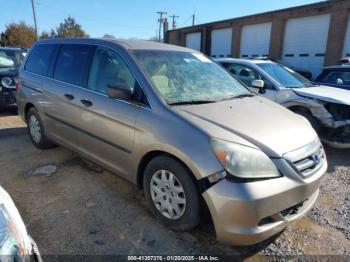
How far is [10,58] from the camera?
868 cm

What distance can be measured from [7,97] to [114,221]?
609 centimetres

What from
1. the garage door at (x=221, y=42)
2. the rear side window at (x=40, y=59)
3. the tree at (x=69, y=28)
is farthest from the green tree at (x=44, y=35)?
the rear side window at (x=40, y=59)

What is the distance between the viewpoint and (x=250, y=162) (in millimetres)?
2227

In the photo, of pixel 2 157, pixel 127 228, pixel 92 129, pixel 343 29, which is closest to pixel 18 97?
pixel 2 157

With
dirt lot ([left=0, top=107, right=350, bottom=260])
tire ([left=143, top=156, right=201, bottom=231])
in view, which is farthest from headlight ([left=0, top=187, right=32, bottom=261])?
tire ([left=143, top=156, right=201, bottom=231])

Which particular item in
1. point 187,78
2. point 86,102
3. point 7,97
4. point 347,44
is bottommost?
point 7,97

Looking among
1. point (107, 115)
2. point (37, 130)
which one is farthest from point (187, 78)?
point (37, 130)

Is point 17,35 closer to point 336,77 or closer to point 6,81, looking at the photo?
point 6,81

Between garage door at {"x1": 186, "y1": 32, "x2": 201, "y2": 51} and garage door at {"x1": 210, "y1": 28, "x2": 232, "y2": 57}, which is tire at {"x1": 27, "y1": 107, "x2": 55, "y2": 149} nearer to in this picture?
garage door at {"x1": 210, "y1": 28, "x2": 232, "y2": 57}

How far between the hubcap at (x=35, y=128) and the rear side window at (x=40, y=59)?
0.76 m

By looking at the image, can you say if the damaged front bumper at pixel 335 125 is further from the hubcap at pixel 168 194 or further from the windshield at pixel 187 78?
the hubcap at pixel 168 194

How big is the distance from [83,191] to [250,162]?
7.13 feet

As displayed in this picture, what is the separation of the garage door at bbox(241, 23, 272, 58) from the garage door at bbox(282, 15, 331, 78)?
1.56 m

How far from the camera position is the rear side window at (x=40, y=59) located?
14.3ft
